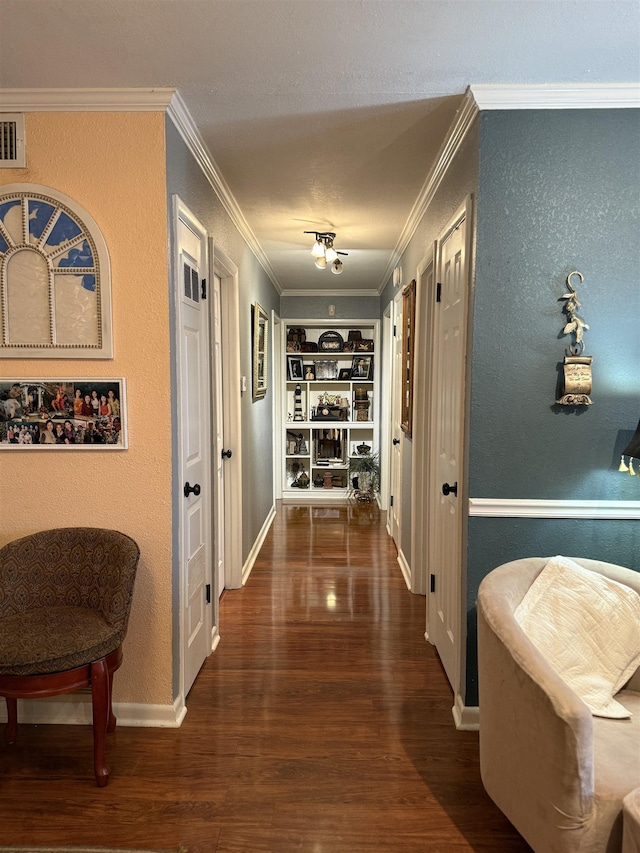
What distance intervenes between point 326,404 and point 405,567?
3.13 meters

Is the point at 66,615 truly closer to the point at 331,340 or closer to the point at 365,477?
the point at 365,477

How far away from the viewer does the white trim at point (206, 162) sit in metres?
2.29

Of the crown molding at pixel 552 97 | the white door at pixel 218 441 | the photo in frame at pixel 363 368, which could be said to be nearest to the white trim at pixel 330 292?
the photo in frame at pixel 363 368

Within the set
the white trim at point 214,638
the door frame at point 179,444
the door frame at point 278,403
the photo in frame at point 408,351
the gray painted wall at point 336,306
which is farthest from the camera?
the gray painted wall at point 336,306

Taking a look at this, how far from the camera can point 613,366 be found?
2215 mm

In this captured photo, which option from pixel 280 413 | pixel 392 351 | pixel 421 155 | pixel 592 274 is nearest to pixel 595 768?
pixel 592 274

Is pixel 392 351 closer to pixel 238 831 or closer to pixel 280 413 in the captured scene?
pixel 280 413

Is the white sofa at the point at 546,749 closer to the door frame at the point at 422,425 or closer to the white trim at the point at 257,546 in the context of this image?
the door frame at the point at 422,425

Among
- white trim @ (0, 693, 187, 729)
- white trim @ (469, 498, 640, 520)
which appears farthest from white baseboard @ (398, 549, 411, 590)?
white trim @ (0, 693, 187, 729)

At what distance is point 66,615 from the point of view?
212cm

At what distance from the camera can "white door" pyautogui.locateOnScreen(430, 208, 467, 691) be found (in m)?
2.44

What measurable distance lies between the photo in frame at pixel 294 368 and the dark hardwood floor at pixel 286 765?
3958 mm

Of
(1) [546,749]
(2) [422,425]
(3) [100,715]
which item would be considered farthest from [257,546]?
(1) [546,749]

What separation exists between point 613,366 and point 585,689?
119 cm
